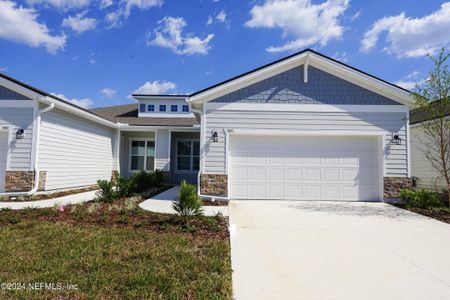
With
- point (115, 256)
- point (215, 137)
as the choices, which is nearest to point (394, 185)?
point (215, 137)

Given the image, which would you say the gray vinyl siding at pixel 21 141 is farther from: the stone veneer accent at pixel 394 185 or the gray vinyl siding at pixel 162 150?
the stone veneer accent at pixel 394 185

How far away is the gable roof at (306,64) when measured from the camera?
8.84 m

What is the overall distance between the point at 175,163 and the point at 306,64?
898cm

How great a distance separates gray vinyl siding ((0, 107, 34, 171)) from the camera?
8.90 m

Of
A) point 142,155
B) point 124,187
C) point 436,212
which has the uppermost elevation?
point 142,155

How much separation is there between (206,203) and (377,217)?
469cm

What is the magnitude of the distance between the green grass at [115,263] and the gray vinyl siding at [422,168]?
1055 cm

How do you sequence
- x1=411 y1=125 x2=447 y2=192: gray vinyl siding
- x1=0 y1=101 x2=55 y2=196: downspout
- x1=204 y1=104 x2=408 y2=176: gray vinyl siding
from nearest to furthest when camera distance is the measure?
x1=0 y1=101 x2=55 y2=196: downspout
x1=204 y1=104 x2=408 y2=176: gray vinyl siding
x1=411 y1=125 x2=447 y2=192: gray vinyl siding

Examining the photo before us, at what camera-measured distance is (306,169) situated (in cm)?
912

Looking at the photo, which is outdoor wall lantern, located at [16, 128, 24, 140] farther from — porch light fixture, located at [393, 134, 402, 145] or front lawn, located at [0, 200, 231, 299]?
porch light fixture, located at [393, 134, 402, 145]

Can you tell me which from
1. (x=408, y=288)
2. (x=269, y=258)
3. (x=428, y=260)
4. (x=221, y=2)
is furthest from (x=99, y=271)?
(x=221, y=2)

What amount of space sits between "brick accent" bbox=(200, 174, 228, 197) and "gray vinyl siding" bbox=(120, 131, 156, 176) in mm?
7560

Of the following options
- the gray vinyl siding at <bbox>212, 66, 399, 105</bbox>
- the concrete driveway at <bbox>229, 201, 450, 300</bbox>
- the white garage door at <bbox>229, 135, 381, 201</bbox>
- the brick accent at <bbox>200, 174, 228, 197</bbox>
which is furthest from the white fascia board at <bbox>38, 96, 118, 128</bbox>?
the concrete driveway at <bbox>229, 201, 450, 300</bbox>

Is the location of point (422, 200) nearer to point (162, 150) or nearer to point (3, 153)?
point (162, 150)
